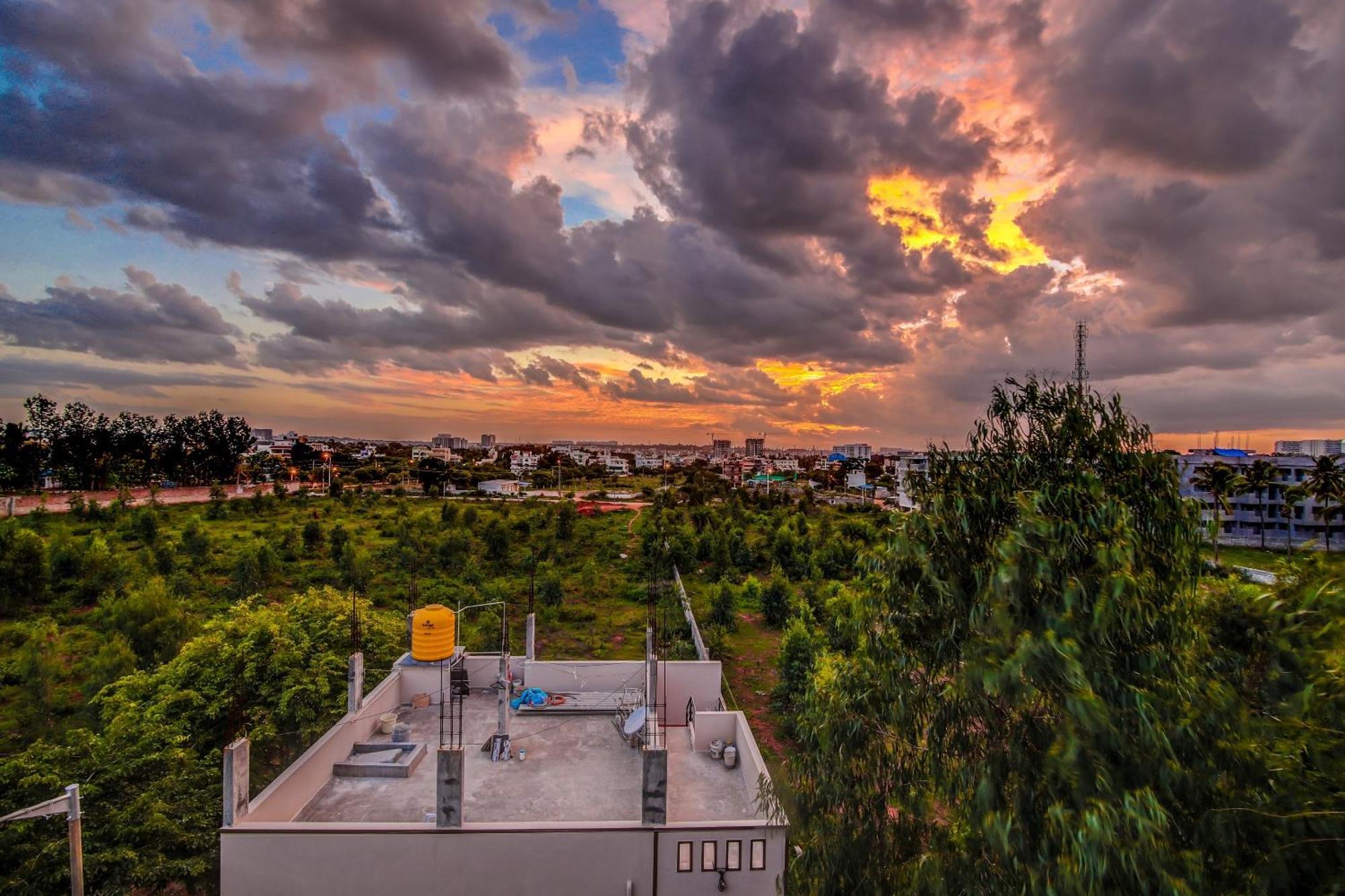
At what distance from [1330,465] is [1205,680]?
1764 inches

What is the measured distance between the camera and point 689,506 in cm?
4859

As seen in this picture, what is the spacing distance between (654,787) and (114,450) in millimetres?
66381

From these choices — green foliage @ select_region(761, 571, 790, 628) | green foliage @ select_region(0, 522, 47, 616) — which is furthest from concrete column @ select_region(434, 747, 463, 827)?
green foliage @ select_region(0, 522, 47, 616)

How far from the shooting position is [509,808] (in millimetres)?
8219

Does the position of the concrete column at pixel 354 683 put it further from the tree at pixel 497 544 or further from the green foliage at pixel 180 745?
the tree at pixel 497 544

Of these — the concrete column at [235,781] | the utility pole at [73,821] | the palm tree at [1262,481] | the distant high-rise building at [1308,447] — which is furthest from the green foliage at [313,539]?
the distant high-rise building at [1308,447]

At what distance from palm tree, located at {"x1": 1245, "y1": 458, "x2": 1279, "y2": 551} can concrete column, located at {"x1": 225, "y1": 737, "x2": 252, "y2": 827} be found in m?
48.4

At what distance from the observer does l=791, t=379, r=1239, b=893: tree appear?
3660 millimetres

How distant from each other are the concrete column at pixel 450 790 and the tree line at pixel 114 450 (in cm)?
5259

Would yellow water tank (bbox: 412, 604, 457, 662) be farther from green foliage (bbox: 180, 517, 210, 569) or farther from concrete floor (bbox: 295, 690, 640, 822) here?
green foliage (bbox: 180, 517, 210, 569)

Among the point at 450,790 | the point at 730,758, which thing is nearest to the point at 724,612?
the point at 730,758

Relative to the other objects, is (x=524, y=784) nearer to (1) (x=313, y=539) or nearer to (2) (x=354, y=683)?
(2) (x=354, y=683)

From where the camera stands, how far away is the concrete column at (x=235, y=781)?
279 inches

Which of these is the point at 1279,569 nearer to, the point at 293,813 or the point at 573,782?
the point at 573,782
